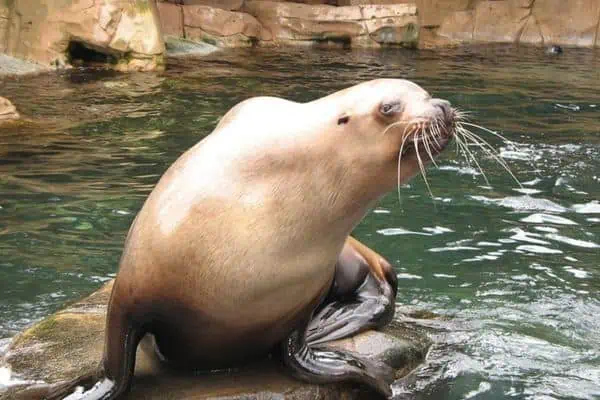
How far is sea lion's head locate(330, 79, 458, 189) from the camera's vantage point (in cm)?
303

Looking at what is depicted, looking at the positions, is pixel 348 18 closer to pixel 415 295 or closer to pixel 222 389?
pixel 415 295

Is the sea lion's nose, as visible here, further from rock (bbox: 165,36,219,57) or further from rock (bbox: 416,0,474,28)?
rock (bbox: 416,0,474,28)

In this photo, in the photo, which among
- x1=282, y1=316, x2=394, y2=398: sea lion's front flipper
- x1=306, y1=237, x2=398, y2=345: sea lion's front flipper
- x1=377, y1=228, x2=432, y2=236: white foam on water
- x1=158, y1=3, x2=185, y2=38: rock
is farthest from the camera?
x1=158, y1=3, x2=185, y2=38: rock

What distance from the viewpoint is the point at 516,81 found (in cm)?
1245

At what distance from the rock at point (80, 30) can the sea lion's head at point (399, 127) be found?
9.27 m

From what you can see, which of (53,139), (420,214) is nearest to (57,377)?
(420,214)

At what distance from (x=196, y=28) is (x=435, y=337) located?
39.3 ft

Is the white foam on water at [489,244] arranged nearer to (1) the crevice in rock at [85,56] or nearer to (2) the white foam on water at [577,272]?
(2) the white foam on water at [577,272]

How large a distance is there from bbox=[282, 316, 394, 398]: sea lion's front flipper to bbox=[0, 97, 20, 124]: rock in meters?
5.84

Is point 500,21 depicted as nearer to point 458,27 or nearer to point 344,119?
point 458,27

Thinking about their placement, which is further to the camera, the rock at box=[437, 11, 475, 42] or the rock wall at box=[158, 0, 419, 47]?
the rock at box=[437, 11, 475, 42]

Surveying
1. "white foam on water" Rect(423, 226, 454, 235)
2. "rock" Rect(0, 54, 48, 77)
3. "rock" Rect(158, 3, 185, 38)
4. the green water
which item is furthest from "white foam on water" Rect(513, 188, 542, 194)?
"rock" Rect(158, 3, 185, 38)

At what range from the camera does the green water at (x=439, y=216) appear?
416 centimetres

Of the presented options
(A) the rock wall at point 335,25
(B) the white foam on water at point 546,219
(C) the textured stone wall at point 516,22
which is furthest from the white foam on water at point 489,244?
(C) the textured stone wall at point 516,22
